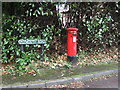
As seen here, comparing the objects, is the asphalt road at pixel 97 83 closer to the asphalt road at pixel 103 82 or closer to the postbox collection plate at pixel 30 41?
the asphalt road at pixel 103 82

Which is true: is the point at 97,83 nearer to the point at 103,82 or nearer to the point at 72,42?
the point at 103,82

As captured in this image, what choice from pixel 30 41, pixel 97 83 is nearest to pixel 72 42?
pixel 30 41

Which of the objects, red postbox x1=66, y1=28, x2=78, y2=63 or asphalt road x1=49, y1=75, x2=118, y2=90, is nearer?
asphalt road x1=49, y1=75, x2=118, y2=90

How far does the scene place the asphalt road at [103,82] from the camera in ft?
10.9

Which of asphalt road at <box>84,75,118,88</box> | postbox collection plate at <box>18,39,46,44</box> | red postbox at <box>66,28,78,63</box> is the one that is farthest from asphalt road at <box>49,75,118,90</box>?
postbox collection plate at <box>18,39,46,44</box>

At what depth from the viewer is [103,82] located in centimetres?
356

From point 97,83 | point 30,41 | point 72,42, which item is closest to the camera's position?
point 97,83

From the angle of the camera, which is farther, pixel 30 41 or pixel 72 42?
pixel 72 42

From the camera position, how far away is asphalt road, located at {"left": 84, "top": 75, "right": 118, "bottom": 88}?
3.31m

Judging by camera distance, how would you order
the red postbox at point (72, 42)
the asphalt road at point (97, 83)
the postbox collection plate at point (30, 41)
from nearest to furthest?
the asphalt road at point (97, 83) → the postbox collection plate at point (30, 41) → the red postbox at point (72, 42)

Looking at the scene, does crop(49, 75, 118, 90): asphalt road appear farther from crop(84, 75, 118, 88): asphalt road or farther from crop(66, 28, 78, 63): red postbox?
crop(66, 28, 78, 63): red postbox

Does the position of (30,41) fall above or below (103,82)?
above

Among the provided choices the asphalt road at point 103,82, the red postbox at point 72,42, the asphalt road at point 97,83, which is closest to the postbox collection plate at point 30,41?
the red postbox at point 72,42

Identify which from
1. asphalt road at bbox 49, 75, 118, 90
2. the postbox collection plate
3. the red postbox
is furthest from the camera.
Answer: the red postbox
